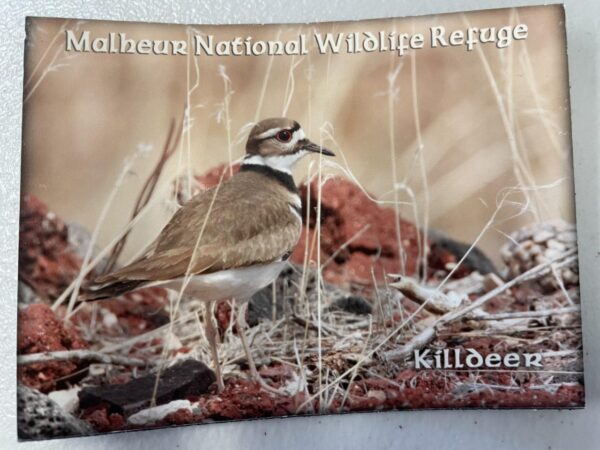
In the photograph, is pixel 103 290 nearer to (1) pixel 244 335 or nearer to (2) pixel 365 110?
(1) pixel 244 335

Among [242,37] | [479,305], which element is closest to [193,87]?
[242,37]

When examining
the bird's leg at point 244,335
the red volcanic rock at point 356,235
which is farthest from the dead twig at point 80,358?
the red volcanic rock at point 356,235

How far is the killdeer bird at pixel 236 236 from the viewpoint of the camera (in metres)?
0.77

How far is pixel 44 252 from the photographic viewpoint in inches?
30.2

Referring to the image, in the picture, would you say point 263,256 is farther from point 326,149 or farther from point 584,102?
point 584,102

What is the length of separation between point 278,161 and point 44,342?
335 mm

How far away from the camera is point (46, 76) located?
0.79 meters

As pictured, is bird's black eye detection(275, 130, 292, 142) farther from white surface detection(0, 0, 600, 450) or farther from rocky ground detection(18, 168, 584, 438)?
white surface detection(0, 0, 600, 450)

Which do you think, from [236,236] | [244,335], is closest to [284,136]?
[236,236]

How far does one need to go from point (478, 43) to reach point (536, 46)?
7 cm

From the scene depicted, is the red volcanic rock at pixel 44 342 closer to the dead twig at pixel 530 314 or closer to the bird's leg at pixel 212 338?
the bird's leg at pixel 212 338

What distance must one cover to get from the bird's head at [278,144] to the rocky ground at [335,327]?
0.15 feet

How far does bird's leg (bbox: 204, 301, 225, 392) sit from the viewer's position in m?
0.79

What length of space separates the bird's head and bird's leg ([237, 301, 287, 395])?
0.17m
